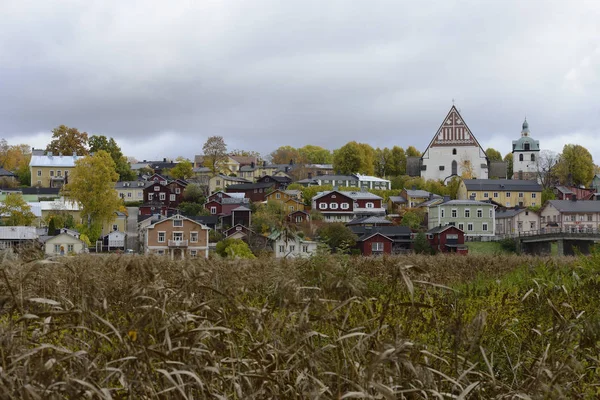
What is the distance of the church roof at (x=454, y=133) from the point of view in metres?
122

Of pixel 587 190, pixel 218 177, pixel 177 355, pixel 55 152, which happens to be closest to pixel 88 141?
pixel 55 152

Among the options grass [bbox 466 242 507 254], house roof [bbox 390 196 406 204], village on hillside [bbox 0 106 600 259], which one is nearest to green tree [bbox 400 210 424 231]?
village on hillside [bbox 0 106 600 259]

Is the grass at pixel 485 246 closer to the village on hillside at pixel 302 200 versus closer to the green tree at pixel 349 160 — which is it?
the village on hillside at pixel 302 200

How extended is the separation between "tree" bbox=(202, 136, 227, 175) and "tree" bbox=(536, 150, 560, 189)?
4828cm

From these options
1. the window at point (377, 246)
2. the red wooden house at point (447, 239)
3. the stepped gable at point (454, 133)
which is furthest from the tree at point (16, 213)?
the stepped gable at point (454, 133)

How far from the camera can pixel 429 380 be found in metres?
3.21

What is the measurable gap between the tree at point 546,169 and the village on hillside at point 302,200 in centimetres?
38

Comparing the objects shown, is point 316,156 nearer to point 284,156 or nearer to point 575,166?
point 284,156

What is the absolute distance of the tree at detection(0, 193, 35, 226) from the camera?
2650 inches

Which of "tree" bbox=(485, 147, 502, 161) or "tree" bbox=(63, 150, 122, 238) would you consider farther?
"tree" bbox=(485, 147, 502, 161)

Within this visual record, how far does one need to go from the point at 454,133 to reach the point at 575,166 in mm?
19317

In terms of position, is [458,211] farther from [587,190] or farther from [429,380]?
[429,380]

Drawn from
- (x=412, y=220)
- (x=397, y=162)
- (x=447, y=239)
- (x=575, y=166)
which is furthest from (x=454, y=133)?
(x=447, y=239)

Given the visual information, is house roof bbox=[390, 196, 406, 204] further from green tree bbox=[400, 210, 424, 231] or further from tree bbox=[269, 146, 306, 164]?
tree bbox=[269, 146, 306, 164]
